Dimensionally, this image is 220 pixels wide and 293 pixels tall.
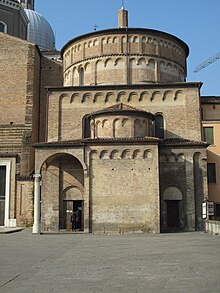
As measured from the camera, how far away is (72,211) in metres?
24.7

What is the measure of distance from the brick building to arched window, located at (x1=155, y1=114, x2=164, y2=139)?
7 cm

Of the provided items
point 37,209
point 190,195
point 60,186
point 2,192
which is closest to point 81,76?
point 60,186

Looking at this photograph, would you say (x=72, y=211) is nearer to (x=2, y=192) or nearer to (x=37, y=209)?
(x=37, y=209)

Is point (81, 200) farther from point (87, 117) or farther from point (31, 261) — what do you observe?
point (31, 261)

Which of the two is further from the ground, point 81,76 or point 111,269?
point 81,76

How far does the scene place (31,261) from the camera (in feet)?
37.5

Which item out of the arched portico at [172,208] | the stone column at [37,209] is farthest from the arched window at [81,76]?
the arched portico at [172,208]

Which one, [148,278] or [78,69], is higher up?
[78,69]

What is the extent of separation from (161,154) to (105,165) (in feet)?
13.0

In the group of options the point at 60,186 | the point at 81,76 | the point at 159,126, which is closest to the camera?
the point at 60,186

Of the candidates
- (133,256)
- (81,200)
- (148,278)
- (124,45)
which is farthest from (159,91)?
(148,278)

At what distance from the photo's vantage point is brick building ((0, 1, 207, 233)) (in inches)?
865

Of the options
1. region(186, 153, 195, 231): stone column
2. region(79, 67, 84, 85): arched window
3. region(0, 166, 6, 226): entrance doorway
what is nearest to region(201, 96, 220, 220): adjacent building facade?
region(186, 153, 195, 231): stone column

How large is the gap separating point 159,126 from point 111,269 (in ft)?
58.1
